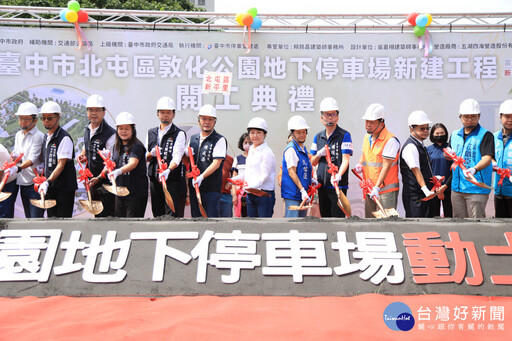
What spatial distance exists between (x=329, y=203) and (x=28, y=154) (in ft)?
8.82

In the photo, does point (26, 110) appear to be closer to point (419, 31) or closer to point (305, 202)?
point (305, 202)

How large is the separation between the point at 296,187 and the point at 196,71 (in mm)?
1808

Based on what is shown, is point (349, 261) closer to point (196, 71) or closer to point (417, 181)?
point (417, 181)

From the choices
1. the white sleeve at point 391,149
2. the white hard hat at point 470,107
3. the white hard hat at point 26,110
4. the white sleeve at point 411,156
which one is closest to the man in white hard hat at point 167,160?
the white hard hat at point 26,110

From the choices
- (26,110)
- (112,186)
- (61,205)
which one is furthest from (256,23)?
(61,205)

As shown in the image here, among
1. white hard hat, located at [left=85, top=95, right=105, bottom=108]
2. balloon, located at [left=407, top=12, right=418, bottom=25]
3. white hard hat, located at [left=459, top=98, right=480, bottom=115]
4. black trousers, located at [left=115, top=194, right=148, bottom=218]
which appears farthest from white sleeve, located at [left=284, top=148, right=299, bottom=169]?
balloon, located at [left=407, top=12, right=418, bottom=25]

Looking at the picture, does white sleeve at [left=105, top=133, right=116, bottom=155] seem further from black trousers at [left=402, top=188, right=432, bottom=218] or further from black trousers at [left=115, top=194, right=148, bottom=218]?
black trousers at [left=402, top=188, right=432, bottom=218]

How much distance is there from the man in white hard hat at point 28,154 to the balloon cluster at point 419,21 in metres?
3.72

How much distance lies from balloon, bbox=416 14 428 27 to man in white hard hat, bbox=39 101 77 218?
350 centimetres

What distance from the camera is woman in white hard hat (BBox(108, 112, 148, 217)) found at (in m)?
4.22

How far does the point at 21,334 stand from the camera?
2285 mm

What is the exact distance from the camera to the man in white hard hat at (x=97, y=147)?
452cm

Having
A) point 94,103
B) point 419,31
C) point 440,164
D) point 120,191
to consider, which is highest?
point 419,31

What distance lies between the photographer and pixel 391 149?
4238 mm
